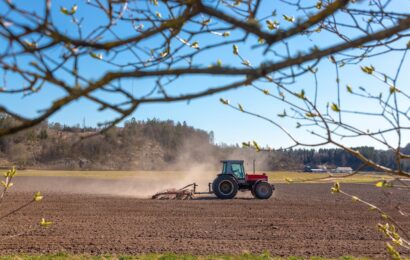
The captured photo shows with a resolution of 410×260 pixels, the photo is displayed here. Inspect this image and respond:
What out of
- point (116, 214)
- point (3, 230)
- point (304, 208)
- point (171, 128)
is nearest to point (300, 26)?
point (3, 230)

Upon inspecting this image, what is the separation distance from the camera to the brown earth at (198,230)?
9.80 meters

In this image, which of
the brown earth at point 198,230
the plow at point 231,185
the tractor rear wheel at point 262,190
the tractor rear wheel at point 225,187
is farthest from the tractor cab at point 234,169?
the brown earth at point 198,230

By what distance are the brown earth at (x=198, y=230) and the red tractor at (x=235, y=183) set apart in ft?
11.9

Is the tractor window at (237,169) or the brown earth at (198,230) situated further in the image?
the tractor window at (237,169)

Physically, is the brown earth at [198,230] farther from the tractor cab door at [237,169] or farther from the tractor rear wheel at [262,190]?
the tractor cab door at [237,169]

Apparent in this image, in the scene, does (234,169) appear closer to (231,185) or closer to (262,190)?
(231,185)

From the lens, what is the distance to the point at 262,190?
73.4 feet

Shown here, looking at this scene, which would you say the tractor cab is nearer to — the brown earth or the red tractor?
the red tractor

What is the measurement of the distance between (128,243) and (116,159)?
66824 millimetres

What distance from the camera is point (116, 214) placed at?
15.4m

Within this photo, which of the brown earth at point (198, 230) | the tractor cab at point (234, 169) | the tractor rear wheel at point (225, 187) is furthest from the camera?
the tractor cab at point (234, 169)

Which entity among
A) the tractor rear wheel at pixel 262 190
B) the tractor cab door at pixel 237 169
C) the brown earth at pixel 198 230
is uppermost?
the tractor cab door at pixel 237 169

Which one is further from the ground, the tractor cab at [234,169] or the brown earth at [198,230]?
the tractor cab at [234,169]

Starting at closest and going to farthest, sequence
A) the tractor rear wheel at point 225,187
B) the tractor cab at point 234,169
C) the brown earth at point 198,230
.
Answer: the brown earth at point 198,230 < the tractor rear wheel at point 225,187 < the tractor cab at point 234,169
